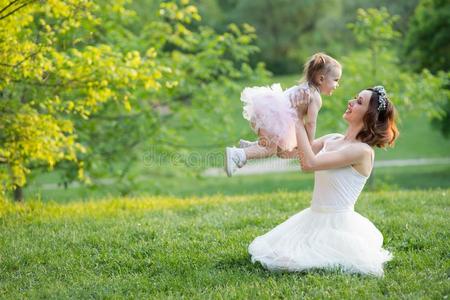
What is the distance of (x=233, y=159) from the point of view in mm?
4645

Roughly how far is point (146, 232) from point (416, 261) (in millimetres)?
2410

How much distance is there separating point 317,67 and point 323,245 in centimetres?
135

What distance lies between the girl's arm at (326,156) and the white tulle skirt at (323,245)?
0.42 m

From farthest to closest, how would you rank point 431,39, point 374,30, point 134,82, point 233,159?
point 431,39 → point 374,30 → point 134,82 → point 233,159

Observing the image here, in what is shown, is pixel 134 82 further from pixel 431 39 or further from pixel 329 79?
pixel 431 39

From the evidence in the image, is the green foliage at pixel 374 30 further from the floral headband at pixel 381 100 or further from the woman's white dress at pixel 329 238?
the woman's white dress at pixel 329 238

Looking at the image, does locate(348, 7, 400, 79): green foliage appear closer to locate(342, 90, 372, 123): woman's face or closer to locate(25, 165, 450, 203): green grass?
locate(25, 165, 450, 203): green grass

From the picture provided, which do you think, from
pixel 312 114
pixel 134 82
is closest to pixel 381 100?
pixel 312 114

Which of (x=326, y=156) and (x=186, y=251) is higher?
(x=326, y=156)

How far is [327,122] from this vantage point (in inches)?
445

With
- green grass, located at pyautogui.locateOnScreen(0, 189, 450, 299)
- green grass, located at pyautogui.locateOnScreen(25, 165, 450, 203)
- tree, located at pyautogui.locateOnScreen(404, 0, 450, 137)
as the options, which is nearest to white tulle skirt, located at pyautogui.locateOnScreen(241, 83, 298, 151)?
green grass, located at pyautogui.locateOnScreen(0, 189, 450, 299)

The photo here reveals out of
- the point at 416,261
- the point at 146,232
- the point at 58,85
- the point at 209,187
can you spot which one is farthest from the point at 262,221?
the point at 209,187

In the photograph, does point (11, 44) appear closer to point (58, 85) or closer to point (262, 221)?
point (58, 85)

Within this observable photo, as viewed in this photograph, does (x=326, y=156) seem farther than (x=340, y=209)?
No
